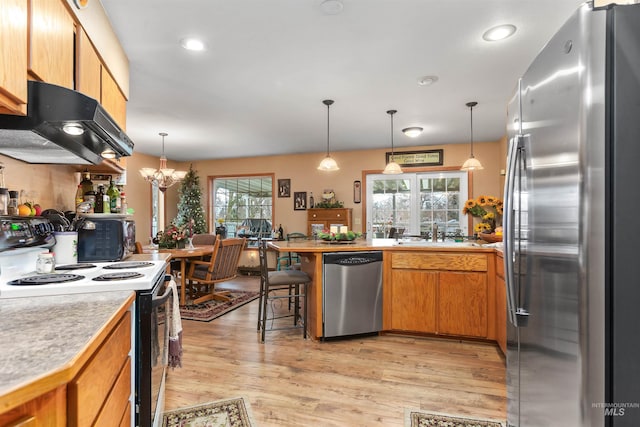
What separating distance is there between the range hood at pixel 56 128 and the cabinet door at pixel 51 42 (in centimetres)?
11

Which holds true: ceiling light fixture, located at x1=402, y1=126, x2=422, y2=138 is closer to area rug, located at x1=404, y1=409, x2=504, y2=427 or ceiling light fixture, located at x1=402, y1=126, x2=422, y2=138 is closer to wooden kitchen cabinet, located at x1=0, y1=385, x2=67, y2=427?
area rug, located at x1=404, y1=409, x2=504, y2=427

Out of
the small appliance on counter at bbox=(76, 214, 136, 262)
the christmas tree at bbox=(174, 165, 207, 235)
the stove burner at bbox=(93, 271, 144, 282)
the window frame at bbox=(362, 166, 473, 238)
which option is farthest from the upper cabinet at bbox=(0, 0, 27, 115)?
the christmas tree at bbox=(174, 165, 207, 235)

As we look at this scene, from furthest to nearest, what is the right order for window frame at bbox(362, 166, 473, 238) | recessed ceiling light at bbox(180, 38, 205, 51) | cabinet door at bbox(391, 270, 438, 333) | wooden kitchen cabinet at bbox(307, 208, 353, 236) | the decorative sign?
wooden kitchen cabinet at bbox(307, 208, 353, 236)
the decorative sign
window frame at bbox(362, 166, 473, 238)
cabinet door at bbox(391, 270, 438, 333)
recessed ceiling light at bbox(180, 38, 205, 51)

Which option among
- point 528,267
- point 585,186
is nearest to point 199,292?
point 528,267

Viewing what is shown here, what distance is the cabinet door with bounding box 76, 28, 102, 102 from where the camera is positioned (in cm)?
176

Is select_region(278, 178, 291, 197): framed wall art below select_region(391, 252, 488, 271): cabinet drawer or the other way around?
the other way around

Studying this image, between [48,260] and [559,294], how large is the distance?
2138 millimetres

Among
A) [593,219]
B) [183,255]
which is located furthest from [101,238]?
[593,219]

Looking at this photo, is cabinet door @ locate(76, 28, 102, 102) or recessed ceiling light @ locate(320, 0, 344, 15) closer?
cabinet door @ locate(76, 28, 102, 102)

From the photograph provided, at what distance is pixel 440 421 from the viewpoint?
1890mm

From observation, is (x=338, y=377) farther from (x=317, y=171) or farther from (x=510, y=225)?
(x=317, y=171)

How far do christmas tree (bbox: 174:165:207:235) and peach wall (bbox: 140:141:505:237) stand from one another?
20.2 inches

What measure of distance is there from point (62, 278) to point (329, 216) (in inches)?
195

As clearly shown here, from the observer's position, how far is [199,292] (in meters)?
4.73
